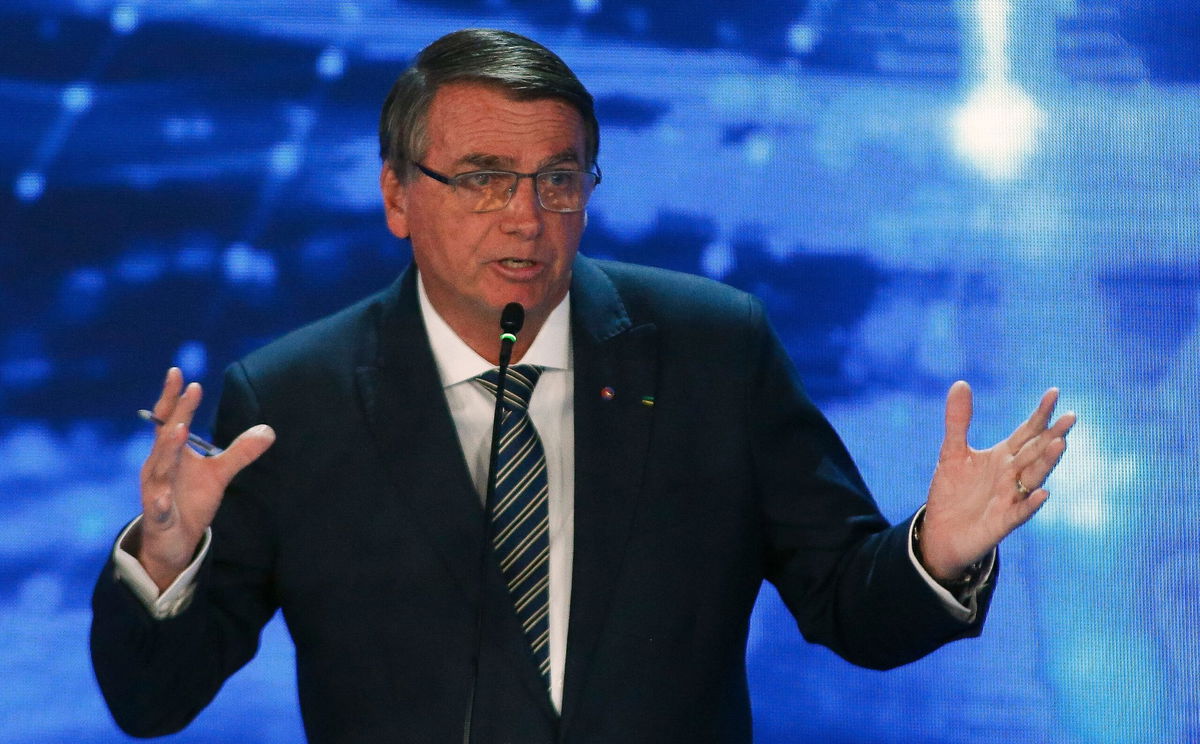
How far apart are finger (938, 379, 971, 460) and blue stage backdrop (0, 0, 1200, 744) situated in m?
1.07

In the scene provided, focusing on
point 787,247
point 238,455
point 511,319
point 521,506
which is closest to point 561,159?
point 511,319

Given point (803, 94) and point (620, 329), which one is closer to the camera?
point (620, 329)

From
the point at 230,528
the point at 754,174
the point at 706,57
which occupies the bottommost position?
the point at 230,528

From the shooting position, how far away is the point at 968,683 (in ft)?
9.53

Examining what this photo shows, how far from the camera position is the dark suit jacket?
1979 mm

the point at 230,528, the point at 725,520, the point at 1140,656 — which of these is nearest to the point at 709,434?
the point at 725,520

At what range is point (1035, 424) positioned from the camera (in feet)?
5.99

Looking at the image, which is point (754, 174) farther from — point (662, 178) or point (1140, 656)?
point (1140, 656)

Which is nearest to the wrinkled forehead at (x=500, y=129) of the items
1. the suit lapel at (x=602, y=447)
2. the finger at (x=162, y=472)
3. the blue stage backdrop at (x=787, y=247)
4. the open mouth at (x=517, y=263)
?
the open mouth at (x=517, y=263)

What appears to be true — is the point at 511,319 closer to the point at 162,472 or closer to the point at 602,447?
the point at 602,447

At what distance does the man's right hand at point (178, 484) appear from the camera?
5.93ft

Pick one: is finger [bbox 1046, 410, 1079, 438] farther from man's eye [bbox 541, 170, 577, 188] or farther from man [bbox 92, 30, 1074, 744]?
man's eye [bbox 541, 170, 577, 188]

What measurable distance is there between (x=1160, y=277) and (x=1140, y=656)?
0.73 meters

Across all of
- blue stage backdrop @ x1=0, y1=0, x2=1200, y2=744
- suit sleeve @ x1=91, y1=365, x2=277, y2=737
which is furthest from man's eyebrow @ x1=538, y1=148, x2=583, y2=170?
blue stage backdrop @ x1=0, y1=0, x2=1200, y2=744
